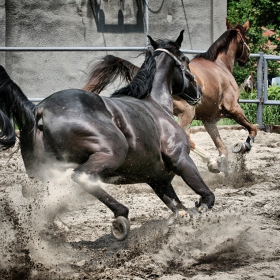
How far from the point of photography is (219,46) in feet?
30.1

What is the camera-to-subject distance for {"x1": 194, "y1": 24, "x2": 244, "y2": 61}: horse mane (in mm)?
9031

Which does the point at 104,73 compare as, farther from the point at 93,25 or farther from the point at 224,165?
the point at 93,25

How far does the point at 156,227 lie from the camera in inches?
206

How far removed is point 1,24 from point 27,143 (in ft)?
29.0

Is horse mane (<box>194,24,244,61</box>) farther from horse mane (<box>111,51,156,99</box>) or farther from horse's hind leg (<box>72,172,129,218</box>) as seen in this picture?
horse's hind leg (<box>72,172,129,218</box>)

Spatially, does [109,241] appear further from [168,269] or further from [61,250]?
[168,269]

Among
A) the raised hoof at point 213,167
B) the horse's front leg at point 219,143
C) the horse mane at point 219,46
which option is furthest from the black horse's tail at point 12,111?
the horse mane at point 219,46

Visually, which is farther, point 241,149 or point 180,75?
point 241,149

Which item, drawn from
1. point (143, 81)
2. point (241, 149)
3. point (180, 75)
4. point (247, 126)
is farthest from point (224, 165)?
point (143, 81)

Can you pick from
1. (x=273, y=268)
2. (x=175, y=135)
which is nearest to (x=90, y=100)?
(x=175, y=135)

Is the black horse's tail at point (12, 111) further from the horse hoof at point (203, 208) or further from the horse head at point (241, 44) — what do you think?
the horse head at point (241, 44)

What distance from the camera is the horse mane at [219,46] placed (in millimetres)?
9031

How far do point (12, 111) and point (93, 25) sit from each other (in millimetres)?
9111

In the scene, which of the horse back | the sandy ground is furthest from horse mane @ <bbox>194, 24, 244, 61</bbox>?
the sandy ground
